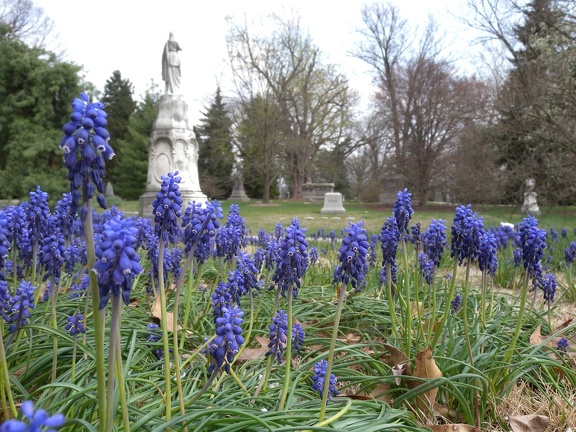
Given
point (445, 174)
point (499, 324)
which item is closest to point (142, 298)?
point (499, 324)

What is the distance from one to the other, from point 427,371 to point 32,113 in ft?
69.9

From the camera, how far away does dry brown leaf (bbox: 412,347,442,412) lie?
2.13 metres

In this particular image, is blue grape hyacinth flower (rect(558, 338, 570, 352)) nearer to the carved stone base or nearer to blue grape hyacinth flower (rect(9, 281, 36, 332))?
blue grape hyacinth flower (rect(9, 281, 36, 332))

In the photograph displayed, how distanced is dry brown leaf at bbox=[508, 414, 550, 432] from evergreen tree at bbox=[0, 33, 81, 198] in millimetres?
18511

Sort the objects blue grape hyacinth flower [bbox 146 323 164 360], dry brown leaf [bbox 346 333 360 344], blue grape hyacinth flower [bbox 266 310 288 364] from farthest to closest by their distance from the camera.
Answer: dry brown leaf [bbox 346 333 360 344], blue grape hyacinth flower [bbox 146 323 164 360], blue grape hyacinth flower [bbox 266 310 288 364]

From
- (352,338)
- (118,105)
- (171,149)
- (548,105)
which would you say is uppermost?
(118,105)

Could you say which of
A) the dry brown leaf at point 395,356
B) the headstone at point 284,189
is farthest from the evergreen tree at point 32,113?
the headstone at point 284,189

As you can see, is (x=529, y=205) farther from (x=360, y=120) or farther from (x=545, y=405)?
(x=360, y=120)

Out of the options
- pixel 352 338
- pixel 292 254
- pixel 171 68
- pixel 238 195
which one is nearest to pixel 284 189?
pixel 238 195

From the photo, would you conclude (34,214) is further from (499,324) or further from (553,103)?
(553,103)

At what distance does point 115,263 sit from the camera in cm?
112

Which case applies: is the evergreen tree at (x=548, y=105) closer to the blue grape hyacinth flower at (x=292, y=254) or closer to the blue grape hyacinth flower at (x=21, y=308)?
the blue grape hyacinth flower at (x=292, y=254)

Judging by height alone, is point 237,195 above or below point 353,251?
below

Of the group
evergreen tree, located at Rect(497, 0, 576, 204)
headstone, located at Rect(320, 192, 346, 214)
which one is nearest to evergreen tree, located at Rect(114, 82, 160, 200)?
headstone, located at Rect(320, 192, 346, 214)
